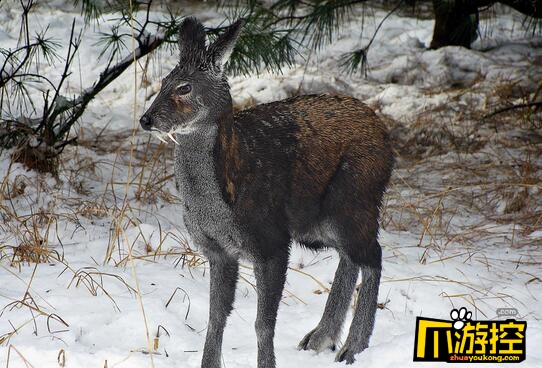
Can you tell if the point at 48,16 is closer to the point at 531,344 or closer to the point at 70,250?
the point at 70,250

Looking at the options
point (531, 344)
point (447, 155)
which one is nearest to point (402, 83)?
point (447, 155)

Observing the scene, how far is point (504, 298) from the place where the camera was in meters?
4.24

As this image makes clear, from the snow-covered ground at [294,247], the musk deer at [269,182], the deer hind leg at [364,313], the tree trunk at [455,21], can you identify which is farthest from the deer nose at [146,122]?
the tree trunk at [455,21]

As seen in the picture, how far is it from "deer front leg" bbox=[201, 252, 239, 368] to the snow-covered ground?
0.19 meters

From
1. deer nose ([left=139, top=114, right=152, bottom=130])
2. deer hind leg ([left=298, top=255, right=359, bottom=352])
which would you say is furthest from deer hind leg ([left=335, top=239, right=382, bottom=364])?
deer nose ([left=139, top=114, right=152, bottom=130])

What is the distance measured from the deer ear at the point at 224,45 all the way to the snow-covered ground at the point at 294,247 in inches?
23.1

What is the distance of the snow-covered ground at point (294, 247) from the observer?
369 centimetres

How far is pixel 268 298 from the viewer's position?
314cm

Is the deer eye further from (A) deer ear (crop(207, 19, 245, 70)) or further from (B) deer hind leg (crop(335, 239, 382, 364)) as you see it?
(B) deer hind leg (crop(335, 239, 382, 364))

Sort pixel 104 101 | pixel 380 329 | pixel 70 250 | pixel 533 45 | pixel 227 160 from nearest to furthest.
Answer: pixel 227 160
pixel 380 329
pixel 70 250
pixel 104 101
pixel 533 45

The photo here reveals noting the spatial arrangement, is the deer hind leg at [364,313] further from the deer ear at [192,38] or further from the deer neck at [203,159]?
the deer ear at [192,38]

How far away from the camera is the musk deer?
2953mm

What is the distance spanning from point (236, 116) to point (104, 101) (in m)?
5.15

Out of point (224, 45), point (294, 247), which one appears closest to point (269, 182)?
point (224, 45)
